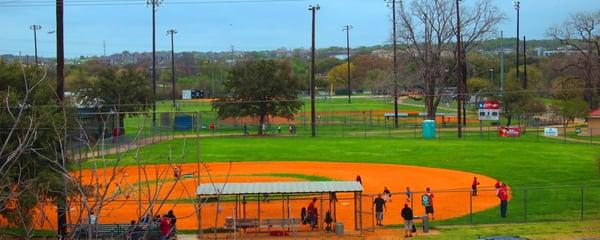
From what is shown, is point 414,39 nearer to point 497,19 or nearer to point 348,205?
point 497,19

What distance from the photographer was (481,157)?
2056 inches

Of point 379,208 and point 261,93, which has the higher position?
point 261,93

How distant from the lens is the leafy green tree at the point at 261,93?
79250mm

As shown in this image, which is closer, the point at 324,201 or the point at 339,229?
the point at 339,229

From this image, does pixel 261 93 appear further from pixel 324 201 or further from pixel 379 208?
pixel 379 208

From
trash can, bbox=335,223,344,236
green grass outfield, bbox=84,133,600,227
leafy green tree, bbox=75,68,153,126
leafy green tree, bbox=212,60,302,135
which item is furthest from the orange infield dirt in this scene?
Result: leafy green tree, bbox=212,60,302,135

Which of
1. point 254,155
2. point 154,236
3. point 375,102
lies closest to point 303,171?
point 254,155

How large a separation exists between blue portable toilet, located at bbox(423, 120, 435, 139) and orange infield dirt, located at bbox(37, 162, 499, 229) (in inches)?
778

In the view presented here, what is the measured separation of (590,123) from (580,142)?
12007 millimetres

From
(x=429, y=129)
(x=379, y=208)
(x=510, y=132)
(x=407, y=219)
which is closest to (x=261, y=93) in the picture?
(x=429, y=129)

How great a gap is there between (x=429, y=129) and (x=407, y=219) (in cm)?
4199

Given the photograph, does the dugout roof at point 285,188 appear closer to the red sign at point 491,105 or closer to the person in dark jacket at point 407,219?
the person in dark jacket at point 407,219

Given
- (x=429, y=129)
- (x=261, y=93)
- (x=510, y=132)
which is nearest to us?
(x=510, y=132)

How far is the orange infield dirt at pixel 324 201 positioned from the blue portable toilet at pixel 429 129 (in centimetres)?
1976
